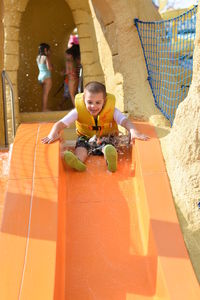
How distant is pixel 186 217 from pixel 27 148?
5.10 feet

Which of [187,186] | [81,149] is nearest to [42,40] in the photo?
[81,149]

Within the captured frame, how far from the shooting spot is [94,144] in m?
4.53

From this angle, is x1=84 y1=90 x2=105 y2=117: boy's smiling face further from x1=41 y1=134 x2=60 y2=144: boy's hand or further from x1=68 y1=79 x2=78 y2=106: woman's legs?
x1=68 y1=79 x2=78 y2=106: woman's legs

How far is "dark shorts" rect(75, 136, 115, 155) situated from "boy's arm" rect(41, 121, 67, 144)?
338 millimetres

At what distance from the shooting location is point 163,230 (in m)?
3.19

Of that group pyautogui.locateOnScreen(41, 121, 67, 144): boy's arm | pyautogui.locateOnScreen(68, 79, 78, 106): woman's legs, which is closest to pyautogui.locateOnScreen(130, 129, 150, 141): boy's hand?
pyautogui.locateOnScreen(41, 121, 67, 144): boy's arm

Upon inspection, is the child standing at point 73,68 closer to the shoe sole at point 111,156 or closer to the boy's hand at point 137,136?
the boy's hand at point 137,136

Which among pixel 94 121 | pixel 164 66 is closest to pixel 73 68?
pixel 164 66

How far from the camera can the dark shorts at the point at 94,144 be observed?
4492 mm

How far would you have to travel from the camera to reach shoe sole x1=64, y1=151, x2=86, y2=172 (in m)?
4.00

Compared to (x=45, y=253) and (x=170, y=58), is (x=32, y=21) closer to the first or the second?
(x=170, y=58)

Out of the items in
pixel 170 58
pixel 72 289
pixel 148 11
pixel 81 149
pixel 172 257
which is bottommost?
pixel 72 289

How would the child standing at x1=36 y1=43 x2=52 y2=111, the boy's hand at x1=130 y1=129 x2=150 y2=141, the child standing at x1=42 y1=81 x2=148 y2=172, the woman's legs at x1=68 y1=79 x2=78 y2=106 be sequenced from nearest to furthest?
1. the boy's hand at x1=130 y1=129 x2=150 y2=141
2. the child standing at x1=42 y1=81 x2=148 y2=172
3. the child standing at x1=36 y1=43 x2=52 y2=111
4. the woman's legs at x1=68 y1=79 x2=78 y2=106

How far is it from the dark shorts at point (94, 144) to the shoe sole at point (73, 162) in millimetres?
411
